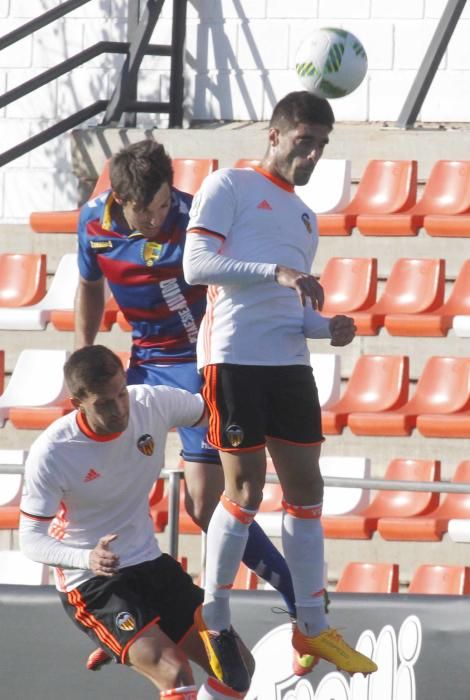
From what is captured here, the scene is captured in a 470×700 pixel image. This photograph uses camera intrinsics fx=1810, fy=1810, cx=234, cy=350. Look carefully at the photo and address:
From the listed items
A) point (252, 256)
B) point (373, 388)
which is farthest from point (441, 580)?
point (252, 256)

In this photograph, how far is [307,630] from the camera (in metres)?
5.17

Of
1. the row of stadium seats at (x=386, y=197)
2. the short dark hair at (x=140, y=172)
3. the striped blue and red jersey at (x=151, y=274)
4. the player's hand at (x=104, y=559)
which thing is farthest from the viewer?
the row of stadium seats at (x=386, y=197)

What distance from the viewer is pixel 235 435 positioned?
5000 mm

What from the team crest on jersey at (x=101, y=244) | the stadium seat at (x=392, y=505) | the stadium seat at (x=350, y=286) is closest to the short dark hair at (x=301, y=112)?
the team crest on jersey at (x=101, y=244)

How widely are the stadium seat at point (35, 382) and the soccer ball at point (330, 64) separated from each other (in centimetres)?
176

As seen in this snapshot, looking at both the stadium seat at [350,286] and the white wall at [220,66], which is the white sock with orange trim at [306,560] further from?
the white wall at [220,66]

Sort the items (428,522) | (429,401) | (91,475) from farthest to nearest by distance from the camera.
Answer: (429,401), (428,522), (91,475)

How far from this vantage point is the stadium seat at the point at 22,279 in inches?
353

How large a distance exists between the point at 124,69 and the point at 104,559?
4962mm

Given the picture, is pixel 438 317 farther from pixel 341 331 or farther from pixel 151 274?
pixel 341 331

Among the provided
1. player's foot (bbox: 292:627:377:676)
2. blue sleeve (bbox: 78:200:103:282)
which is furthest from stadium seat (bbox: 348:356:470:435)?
player's foot (bbox: 292:627:377:676)

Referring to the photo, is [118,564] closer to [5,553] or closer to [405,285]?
[5,553]

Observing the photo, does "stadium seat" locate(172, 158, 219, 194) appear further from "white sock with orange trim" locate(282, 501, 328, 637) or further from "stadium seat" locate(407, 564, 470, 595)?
"white sock with orange trim" locate(282, 501, 328, 637)

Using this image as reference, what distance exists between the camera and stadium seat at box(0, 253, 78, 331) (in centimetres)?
870
